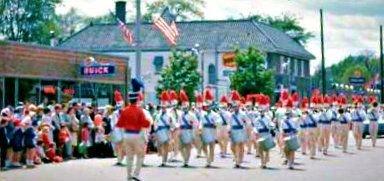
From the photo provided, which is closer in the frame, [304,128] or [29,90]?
[304,128]

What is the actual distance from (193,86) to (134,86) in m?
45.0

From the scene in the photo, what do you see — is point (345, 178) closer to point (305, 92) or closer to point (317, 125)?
point (317, 125)

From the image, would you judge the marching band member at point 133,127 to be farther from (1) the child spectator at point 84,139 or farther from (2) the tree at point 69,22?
(2) the tree at point 69,22

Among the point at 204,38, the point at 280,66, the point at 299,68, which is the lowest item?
the point at 280,66

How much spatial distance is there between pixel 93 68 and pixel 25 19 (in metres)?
47.6

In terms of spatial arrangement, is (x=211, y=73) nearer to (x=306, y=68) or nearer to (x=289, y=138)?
(x=306, y=68)

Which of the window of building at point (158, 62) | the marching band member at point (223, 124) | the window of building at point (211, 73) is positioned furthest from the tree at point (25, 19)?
the marching band member at point (223, 124)

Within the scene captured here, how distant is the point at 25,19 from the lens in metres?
89.4

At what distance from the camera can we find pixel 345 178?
20.7 m

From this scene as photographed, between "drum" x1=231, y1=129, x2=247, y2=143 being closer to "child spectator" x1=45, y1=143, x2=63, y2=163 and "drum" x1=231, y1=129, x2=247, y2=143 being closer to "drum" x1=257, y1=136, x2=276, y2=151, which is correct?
"drum" x1=257, y1=136, x2=276, y2=151

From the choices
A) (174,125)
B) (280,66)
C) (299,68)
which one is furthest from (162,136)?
(299,68)

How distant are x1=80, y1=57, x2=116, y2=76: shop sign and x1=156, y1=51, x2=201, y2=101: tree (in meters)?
23.3

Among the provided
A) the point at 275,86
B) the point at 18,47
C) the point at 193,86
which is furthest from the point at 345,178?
the point at 275,86

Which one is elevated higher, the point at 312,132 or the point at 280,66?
the point at 280,66
